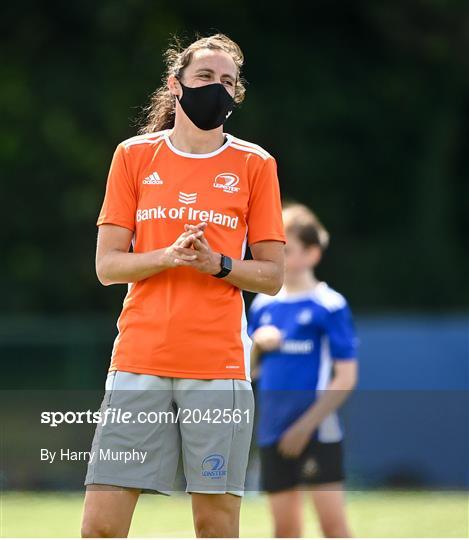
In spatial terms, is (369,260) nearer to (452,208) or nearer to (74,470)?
(452,208)

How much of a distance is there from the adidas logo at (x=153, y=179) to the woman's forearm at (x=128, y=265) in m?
0.27

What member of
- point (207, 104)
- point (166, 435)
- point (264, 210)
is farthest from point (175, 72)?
point (166, 435)

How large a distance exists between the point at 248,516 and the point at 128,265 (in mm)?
5266

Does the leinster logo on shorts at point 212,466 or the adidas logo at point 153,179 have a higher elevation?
the adidas logo at point 153,179

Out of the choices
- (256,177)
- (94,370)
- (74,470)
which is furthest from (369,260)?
(256,177)

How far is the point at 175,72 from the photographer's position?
4.25 meters

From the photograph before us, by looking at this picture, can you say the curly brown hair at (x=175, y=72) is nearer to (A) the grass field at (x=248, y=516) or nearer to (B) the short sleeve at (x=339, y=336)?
(B) the short sleeve at (x=339, y=336)

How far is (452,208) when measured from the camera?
21.7 metres

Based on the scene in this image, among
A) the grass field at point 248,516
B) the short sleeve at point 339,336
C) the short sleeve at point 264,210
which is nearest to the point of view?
the short sleeve at point 264,210

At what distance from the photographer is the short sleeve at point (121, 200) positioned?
162 inches

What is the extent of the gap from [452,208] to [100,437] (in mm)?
18350

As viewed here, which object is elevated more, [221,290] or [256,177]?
[256,177]

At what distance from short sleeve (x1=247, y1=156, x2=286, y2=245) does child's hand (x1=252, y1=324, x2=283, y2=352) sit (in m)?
2.01

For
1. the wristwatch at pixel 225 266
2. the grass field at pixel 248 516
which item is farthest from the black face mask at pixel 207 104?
the grass field at pixel 248 516
